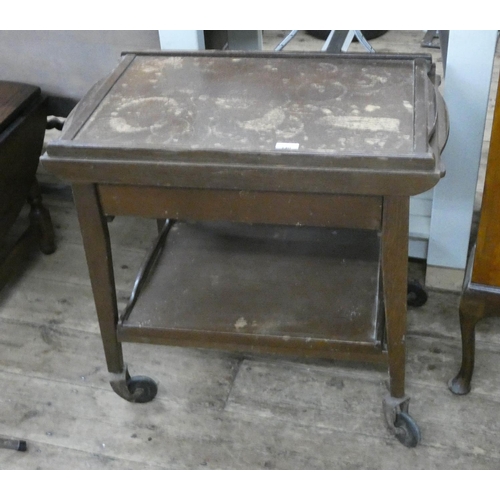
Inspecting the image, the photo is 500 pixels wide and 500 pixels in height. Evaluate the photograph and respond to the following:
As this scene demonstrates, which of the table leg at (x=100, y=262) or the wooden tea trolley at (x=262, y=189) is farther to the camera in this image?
the table leg at (x=100, y=262)

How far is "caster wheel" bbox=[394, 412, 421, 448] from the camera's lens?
1296 millimetres

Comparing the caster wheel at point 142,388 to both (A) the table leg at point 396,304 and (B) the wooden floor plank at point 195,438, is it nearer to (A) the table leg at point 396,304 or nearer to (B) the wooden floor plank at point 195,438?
(B) the wooden floor plank at point 195,438

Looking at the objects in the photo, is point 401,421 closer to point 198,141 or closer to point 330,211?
point 330,211

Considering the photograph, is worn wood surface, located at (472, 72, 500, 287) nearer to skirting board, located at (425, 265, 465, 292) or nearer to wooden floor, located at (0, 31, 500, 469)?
wooden floor, located at (0, 31, 500, 469)

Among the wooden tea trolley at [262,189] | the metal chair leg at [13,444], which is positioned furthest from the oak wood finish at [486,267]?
the metal chair leg at [13,444]

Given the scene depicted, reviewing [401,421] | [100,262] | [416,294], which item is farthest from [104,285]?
[416,294]

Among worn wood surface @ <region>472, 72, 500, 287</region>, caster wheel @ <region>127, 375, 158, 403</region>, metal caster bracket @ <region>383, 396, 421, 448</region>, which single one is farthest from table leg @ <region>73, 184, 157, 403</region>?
worn wood surface @ <region>472, 72, 500, 287</region>

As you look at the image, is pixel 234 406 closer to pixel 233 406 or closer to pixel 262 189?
pixel 233 406

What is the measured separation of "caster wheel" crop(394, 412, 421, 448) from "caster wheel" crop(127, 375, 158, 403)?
54 centimetres

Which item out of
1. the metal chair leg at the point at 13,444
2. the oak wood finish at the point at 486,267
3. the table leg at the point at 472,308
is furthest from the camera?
the metal chair leg at the point at 13,444

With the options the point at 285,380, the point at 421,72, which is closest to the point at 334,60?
the point at 421,72

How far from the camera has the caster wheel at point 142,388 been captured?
1.42 metres

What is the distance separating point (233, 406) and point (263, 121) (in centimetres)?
66

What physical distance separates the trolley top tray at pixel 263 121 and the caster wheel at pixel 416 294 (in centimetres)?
61
